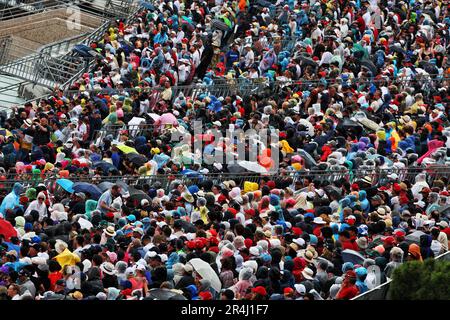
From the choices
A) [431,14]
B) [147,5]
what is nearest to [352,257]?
[431,14]

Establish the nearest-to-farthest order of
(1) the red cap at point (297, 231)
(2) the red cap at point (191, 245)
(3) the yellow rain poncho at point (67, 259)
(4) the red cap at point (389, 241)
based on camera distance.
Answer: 1. (3) the yellow rain poncho at point (67, 259)
2. (2) the red cap at point (191, 245)
3. (4) the red cap at point (389, 241)
4. (1) the red cap at point (297, 231)

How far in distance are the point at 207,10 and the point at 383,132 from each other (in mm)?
12117

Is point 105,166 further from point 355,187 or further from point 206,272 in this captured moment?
point 206,272

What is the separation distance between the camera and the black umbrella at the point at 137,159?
32.2 m

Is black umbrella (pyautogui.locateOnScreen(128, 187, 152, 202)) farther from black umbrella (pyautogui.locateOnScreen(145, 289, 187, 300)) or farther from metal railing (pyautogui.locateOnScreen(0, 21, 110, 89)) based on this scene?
metal railing (pyautogui.locateOnScreen(0, 21, 110, 89))

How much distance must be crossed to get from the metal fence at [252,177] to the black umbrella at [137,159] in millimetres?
795

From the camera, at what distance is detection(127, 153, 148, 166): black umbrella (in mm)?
32219

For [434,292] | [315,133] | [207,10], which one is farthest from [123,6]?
[434,292]

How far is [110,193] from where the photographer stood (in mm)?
29016

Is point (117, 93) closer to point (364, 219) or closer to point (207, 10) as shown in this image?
point (207, 10)

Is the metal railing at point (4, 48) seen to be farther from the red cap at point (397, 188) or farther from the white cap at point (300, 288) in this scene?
the white cap at point (300, 288)

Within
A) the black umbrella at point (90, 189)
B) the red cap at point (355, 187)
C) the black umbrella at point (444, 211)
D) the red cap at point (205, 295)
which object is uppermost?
the red cap at point (355, 187)

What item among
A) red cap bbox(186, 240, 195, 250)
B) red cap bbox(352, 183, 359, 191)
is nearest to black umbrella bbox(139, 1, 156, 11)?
red cap bbox(352, 183, 359, 191)

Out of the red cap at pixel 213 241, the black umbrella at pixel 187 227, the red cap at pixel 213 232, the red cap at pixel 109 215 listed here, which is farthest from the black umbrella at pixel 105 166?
the red cap at pixel 213 241
